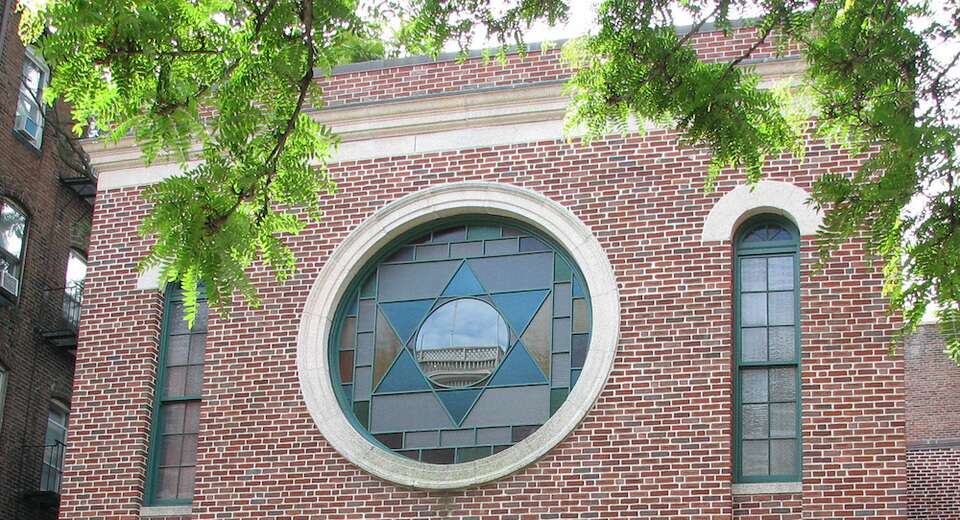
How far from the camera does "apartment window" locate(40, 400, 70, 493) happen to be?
25.0m

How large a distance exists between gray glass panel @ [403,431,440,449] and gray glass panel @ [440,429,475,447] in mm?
68

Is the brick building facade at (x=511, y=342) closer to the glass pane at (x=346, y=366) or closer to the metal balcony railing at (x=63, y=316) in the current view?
the glass pane at (x=346, y=366)

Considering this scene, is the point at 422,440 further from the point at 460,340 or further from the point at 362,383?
the point at 460,340

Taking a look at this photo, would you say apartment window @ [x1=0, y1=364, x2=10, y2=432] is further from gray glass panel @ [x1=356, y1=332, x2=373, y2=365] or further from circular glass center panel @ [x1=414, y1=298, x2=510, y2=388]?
circular glass center panel @ [x1=414, y1=298, x2=510, y2=388]

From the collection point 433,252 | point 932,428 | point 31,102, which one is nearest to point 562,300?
point 433,252

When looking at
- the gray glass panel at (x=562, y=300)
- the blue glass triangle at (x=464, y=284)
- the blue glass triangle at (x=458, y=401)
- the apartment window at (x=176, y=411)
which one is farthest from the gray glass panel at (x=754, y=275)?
the apartment window at (x=176, y=411)

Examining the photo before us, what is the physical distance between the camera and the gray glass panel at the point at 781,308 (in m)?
16.6

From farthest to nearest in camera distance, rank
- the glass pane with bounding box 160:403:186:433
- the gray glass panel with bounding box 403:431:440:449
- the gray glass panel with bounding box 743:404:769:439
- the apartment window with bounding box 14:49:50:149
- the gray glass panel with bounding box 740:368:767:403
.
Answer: the apartment window with bounding box 14:49:50:149 < the glass pane with bounding box 160:403:186:433 < the gray glass panel with bounding box 403:431:440:449 < the gray glass panel with bounding box 740:368:767:403 < the gray glass panel with bounding box 743:404:769:439

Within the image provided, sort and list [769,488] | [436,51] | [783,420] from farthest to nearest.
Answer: [783,420]
[769,488]
[436,51]

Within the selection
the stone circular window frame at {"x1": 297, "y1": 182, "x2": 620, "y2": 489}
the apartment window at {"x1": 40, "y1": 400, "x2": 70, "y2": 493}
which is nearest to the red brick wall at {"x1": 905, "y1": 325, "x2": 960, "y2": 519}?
the stone circular window frame at {"x1": 297, "y1": 182, "x2": 620, "y2": 489}

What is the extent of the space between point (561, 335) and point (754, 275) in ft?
7.12

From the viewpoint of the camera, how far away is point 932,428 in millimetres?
32469

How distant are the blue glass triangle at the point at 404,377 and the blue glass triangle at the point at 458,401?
24cm

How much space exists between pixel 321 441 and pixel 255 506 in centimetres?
102
